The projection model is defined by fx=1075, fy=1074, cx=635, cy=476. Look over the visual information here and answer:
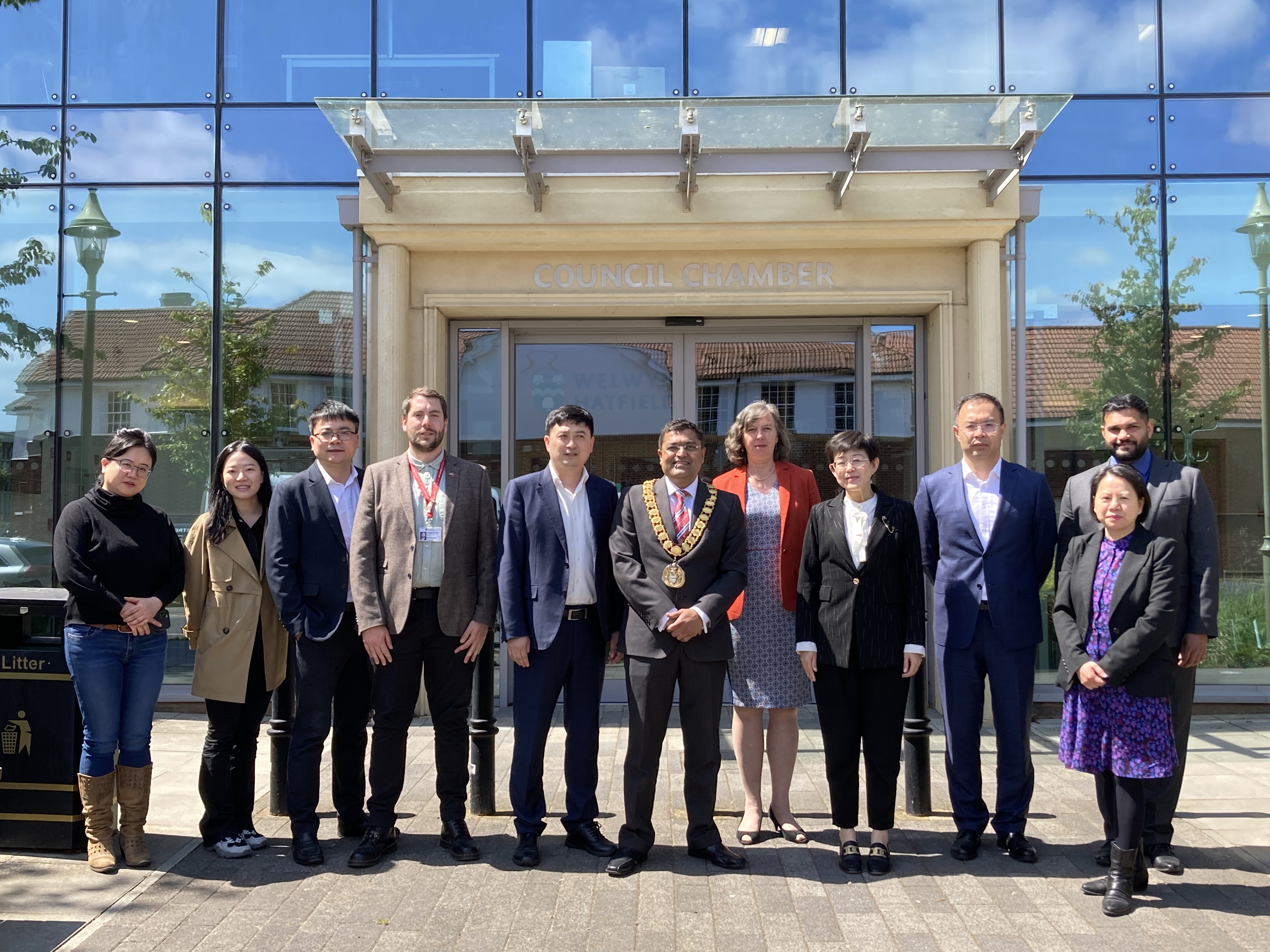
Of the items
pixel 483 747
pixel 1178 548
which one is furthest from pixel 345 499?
pixel 1178 548

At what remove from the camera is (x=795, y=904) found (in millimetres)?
4230

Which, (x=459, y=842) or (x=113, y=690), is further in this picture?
(x=459, y=842)

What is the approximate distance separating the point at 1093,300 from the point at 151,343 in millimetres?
7140

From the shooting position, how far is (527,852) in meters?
4.69

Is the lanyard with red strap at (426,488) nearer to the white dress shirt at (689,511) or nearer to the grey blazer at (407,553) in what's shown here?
the grey blazer at (407,553)

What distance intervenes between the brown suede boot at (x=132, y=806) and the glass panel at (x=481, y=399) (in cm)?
388

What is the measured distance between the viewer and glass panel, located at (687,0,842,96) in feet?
26.8

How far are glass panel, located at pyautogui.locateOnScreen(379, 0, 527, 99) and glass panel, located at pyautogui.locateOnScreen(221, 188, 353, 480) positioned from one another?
112cm

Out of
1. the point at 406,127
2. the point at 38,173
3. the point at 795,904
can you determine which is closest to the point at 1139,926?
the point at 795,904

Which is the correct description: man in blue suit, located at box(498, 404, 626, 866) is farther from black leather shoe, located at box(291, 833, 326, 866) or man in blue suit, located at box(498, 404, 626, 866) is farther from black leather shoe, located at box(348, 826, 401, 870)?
black leather shoe, located at box(291, 833, 326, 866)

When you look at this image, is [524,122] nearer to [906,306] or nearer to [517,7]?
[517,7]

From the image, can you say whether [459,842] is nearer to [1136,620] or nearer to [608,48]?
[1136,620]

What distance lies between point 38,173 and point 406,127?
11.4 ft

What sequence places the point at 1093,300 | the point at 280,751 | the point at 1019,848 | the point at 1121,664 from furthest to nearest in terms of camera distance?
1. the point at 1093,300
2. the point at 280,751
3. the point at 1019,848
4. the point at 1121,664
